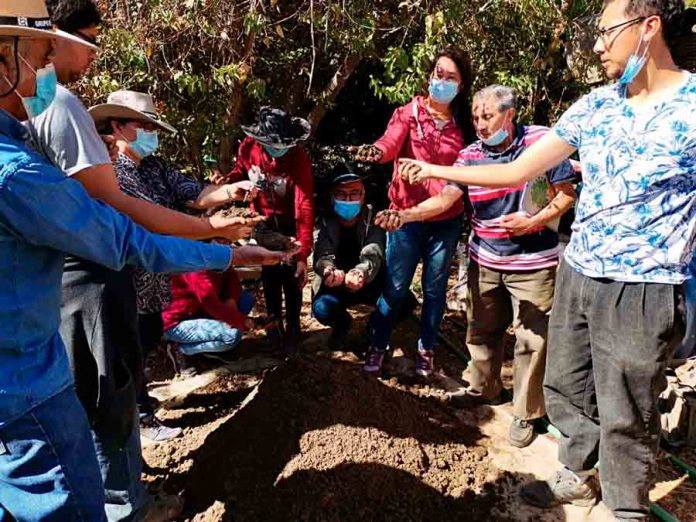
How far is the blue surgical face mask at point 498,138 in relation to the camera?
293 centimetres

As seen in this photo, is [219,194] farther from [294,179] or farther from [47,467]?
[47,467]

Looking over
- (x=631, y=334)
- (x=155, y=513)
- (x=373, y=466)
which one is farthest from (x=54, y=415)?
(x=631, y=334)

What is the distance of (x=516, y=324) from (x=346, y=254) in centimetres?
134

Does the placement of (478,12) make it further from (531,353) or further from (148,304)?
(148,304)

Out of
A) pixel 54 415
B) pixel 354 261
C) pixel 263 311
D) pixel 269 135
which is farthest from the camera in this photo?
pixel 263 311

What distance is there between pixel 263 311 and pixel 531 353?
2751 mm

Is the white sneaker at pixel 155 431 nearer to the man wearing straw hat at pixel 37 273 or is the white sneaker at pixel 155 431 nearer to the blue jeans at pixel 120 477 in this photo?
the blue jeans at pixel 120 477

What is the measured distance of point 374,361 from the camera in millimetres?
3807

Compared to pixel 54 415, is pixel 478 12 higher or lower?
higher

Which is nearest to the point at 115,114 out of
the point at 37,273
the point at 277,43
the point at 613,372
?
the point at 37,273

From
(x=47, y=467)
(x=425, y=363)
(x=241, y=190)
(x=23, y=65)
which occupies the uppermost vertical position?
(x=23, y=65)

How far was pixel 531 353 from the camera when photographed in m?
3.09

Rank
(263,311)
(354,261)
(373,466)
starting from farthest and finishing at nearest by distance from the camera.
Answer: (263,311), (354,261), (373,466)

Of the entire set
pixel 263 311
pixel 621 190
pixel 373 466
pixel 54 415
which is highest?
Answer: pixel 621 190
